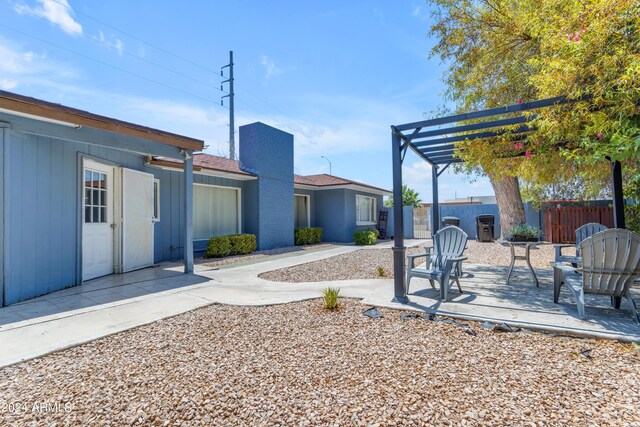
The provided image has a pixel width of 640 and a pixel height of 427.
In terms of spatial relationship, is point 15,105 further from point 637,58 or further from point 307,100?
point 307,100

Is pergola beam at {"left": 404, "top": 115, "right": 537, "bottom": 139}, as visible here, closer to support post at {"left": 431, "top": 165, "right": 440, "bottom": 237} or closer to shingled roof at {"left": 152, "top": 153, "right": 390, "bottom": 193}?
support post at {"left": 431, "top": 165, "right": 440, "bottom": 237}

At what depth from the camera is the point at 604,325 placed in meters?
3.41

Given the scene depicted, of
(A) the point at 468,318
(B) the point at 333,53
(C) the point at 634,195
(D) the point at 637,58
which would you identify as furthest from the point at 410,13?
(A) the point at 468,318

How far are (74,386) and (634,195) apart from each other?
807 centimetres

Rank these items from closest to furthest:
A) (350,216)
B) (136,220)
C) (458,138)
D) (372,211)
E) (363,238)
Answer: (458,138) → (136,220) → (363,238) → (350,216) → (372,211)

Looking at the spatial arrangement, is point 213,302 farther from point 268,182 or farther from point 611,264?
point 268,182

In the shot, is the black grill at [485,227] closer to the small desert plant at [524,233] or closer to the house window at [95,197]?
the small desert plant at [524,233]

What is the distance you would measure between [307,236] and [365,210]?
4196 millimetres

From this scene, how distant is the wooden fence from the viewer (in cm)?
1172

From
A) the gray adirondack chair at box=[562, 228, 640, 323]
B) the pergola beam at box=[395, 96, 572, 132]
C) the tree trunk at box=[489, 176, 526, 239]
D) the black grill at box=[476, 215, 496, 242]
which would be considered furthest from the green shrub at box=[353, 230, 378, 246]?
the gray adirondack chair at box=[562, 228, 640, 323]

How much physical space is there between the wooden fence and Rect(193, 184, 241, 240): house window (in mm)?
12311

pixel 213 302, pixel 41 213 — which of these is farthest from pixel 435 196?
pixel 41 213

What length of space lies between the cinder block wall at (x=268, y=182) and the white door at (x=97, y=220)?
4988 millimetres

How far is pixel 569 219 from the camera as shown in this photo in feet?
40.1
